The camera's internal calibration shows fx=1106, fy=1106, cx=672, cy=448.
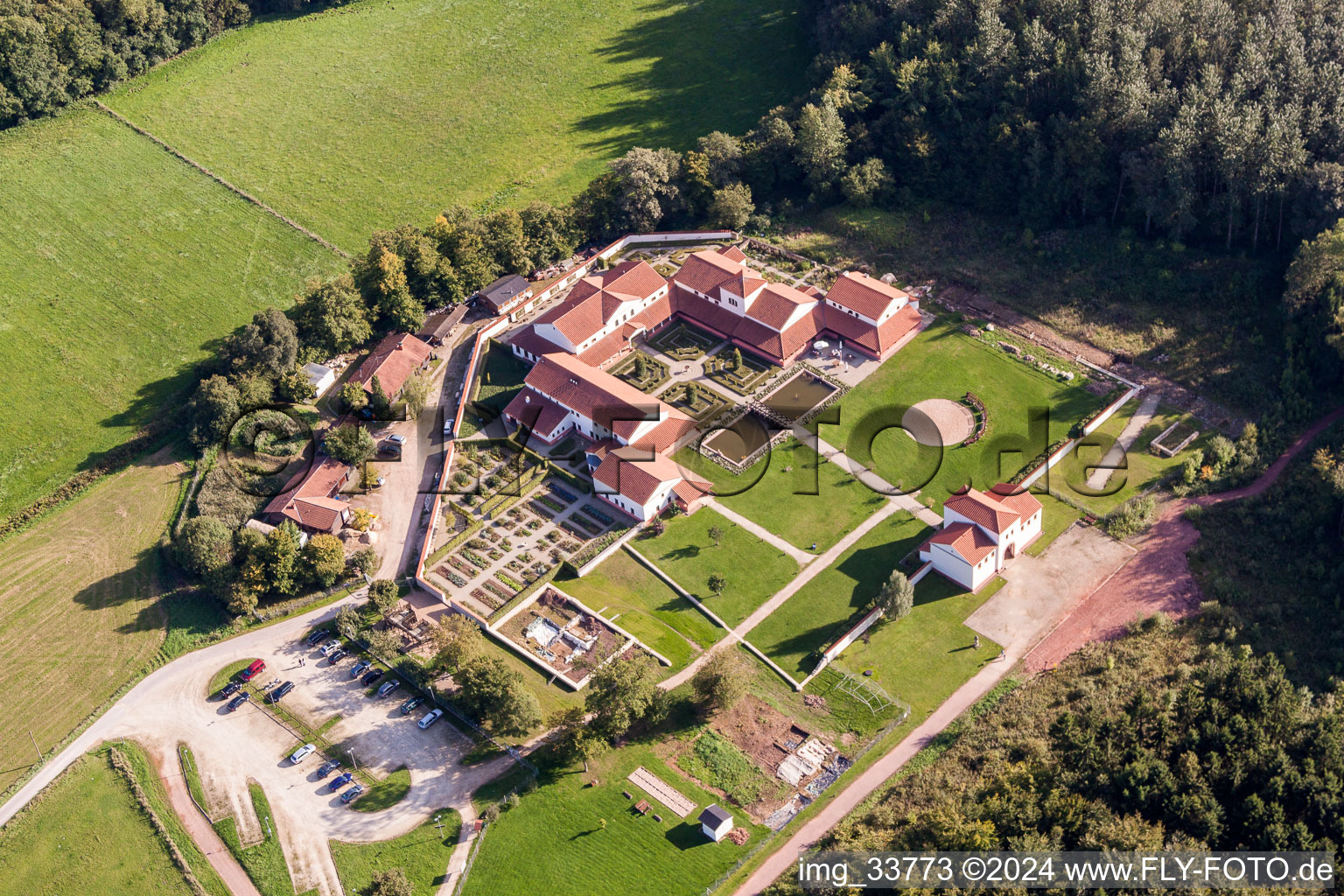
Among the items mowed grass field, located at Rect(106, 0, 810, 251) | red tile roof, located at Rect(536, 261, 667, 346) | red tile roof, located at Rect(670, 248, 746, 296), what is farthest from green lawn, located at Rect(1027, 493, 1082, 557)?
mowed grass field, located at Rect(106, 0, 810, 251)

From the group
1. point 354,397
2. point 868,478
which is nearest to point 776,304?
point 868,478

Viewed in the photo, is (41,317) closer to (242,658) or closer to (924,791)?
(242,658)

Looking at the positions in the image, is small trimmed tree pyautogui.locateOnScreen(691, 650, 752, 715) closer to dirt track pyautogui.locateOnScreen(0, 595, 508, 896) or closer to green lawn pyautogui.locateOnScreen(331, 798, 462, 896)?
dirt track pyautogui.locateOnScreen(0, 595, 508, 896)

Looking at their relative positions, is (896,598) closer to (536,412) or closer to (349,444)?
(536,412)

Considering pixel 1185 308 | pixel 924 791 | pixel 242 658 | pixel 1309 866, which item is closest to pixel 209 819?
pixel 242 658

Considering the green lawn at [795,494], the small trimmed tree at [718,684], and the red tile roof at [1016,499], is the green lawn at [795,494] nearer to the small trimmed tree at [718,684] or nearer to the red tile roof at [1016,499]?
the red tile roof at [1016,499]

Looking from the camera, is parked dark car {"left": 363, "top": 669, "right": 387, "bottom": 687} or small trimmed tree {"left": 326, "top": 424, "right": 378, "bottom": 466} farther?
small trimmed tree {"left": 326, "top": 424, "right": 378, "bottom": 466}

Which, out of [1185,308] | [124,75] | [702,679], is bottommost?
[702,679]
